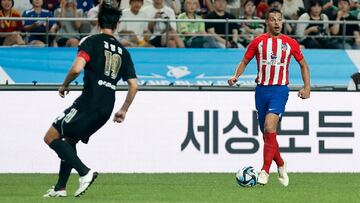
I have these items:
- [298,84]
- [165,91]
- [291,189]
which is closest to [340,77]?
[298,84]

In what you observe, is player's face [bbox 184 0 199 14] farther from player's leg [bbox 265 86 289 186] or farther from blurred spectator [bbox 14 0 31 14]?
player's leg [bbox 265 86 289 186]

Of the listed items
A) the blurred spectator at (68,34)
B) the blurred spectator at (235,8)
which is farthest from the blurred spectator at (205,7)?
the blurred spectator at (68,34)

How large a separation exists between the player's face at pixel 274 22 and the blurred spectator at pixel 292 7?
878cm

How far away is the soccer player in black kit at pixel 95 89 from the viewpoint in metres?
13.1

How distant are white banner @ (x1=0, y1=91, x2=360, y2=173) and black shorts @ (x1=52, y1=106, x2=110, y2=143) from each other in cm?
538

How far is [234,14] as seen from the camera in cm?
2383

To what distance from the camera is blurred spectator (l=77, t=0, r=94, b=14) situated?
23281mm

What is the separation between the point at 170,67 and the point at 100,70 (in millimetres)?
8548

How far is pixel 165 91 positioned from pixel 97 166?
1.58m

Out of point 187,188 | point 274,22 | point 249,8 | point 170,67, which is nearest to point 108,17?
point 274,22

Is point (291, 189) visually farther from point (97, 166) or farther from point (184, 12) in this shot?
point (184, 12)

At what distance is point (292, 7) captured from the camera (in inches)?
953

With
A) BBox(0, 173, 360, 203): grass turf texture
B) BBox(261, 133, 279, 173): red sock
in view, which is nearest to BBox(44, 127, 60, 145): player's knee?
BBox(0, 173, 360, 203): grass turf texture

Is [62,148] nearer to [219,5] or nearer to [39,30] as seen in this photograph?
[39,30]
